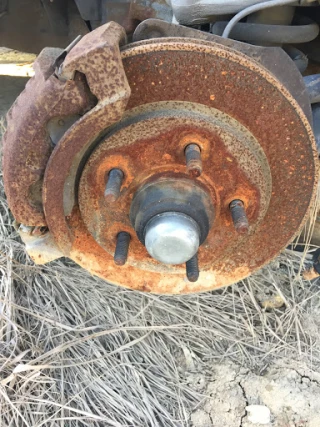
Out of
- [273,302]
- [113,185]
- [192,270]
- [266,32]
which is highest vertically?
[266,32]

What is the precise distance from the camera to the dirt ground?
1.17m

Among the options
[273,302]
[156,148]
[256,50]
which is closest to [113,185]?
[156,148]

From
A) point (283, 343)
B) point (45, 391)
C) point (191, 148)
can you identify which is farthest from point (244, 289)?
point (191, 148)

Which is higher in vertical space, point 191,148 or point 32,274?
point 191,148

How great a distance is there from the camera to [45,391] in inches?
46.9

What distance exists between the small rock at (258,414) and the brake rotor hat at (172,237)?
560mm

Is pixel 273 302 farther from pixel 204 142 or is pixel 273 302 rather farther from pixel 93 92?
pixel 93 92

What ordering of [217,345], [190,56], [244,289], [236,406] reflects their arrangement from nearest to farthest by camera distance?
[190,56] < [236,406] < [217,345] < [244,289]

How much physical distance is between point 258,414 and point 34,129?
86cm

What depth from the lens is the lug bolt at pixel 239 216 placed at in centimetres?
81

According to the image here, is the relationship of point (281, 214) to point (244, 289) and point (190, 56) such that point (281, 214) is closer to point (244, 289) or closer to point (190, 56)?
point (190, 56)

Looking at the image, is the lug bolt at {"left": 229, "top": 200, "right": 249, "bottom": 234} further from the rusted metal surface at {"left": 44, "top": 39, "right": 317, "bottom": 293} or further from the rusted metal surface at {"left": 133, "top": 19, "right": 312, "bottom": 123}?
the rusted metal surface at {"left": 133, "top": 19, "right": 312, "bottom": 123}

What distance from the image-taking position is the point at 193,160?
0.76 m

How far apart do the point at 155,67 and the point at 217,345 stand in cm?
85
